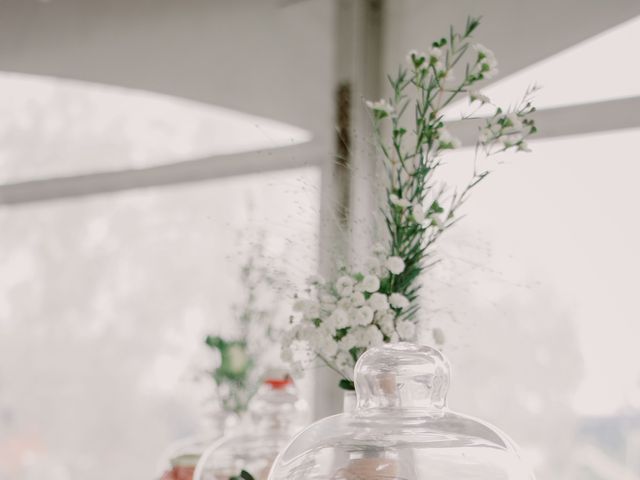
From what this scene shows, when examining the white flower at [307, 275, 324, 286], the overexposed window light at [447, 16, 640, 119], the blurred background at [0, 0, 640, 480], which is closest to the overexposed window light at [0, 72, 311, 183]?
the blurred background at [0, 0, 640, 480]

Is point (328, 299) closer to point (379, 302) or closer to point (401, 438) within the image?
point (379, 302)

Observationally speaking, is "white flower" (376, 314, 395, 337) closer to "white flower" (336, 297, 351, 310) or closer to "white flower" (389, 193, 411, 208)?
"white flower" (336, 297, 351, 310)

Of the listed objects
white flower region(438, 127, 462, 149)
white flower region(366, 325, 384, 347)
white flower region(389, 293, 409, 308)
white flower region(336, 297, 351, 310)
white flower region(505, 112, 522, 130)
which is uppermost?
white flower region(505, 112, 522, 130)

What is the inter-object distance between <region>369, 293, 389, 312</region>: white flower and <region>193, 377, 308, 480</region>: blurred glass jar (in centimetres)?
26

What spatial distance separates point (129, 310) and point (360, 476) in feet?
7.08

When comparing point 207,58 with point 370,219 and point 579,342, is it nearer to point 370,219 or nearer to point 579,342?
point 370,219

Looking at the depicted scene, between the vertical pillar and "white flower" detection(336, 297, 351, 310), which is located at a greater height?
the vertical pillar

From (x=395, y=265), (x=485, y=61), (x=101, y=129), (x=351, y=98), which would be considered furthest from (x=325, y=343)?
(x=101, y=129)

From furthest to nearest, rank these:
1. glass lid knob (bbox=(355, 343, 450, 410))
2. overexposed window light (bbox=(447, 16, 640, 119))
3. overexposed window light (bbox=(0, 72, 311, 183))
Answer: overexposed window light (bbox=(0, 72, 311, 183))
overexposed window light (bbox=(447, 16, 640, 119))
glass lid knob (bbox=(355, 343, 450, 410))

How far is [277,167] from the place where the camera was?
262 centimetres

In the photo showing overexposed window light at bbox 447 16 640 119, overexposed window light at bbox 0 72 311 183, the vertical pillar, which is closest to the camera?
overexposed window light at bbox 447 16 640 119

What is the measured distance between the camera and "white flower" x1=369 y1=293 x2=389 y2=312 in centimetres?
126

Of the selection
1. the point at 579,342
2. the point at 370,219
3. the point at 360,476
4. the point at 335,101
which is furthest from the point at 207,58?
the point at 360,476

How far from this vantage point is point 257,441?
140 cm
